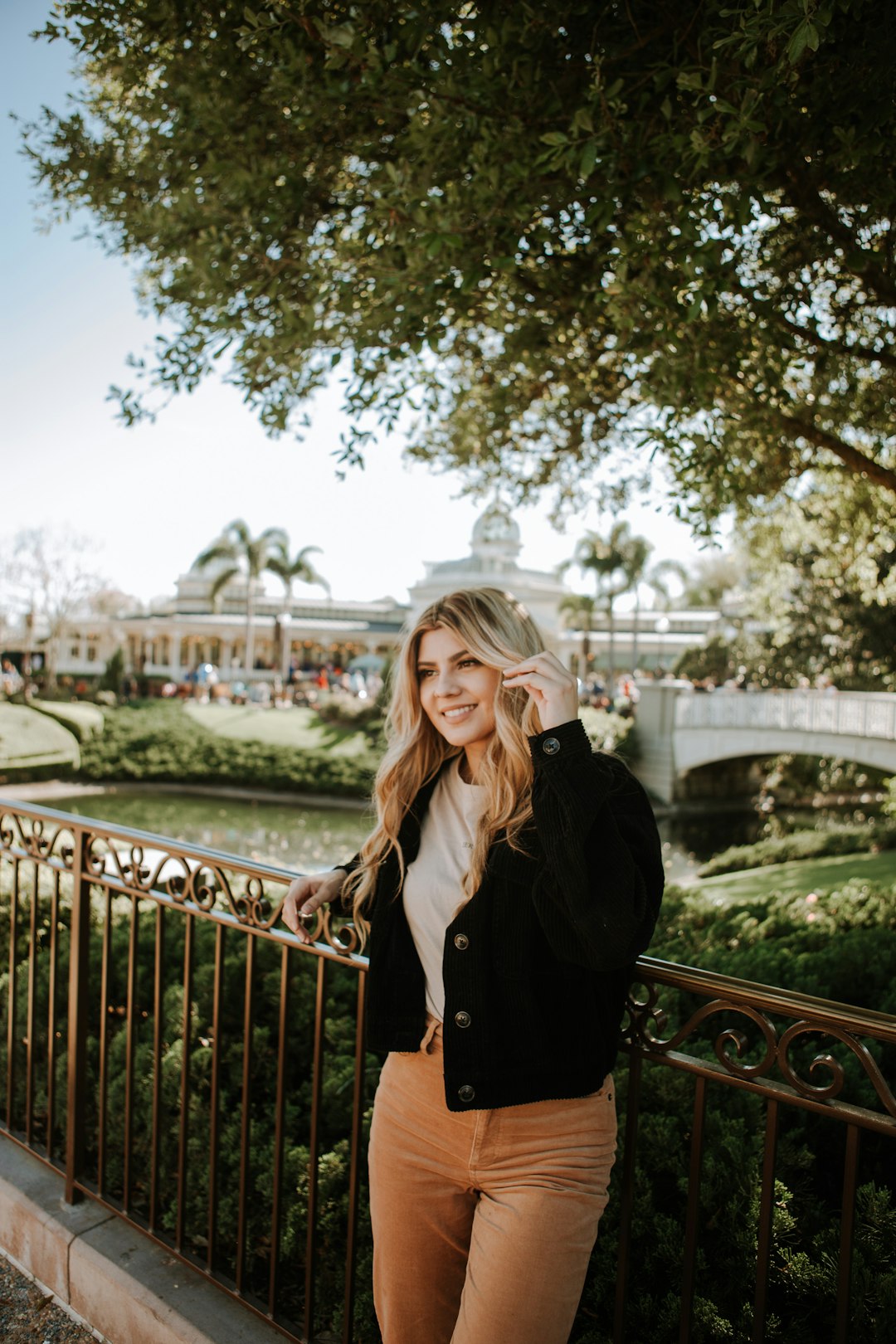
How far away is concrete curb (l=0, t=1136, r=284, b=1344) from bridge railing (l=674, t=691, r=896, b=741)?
21391mm

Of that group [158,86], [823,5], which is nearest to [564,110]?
[823,5]

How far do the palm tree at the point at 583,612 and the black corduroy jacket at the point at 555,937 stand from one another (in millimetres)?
41132

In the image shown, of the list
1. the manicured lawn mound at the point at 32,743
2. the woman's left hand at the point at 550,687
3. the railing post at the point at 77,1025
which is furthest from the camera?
the manicured lawn mound at the point at 32,743

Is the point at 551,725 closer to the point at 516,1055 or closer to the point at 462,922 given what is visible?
the point at 462,922

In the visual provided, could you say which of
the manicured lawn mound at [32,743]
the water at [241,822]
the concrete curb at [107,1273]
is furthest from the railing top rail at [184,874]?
the manicured lawn mound at [32,743]

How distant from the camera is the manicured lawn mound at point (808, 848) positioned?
541 inches

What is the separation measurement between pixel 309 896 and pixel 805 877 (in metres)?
9.39

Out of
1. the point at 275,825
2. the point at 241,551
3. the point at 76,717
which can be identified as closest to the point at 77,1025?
the point at 275,825

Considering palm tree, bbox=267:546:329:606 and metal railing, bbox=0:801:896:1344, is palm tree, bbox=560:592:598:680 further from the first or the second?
metal railing, bbox=0:801:896:1344

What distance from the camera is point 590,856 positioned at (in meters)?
1.58

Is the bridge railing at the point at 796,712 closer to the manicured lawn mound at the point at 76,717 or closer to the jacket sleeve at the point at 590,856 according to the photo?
the manicured lawn mound at the point at 76,717

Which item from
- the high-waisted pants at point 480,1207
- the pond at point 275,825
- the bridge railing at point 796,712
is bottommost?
the pond at point 275,825

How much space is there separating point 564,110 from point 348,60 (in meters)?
0.94

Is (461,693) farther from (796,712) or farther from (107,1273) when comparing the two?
(796,712)
